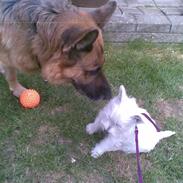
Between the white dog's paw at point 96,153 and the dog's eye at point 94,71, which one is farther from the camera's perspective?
the white dog's paw at point 96,153

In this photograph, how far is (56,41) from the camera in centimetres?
254

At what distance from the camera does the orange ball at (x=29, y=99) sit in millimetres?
3328

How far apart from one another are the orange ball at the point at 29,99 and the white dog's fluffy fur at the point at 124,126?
2.38 ft

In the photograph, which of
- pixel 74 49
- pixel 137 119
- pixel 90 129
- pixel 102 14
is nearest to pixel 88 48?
pixel 74 49

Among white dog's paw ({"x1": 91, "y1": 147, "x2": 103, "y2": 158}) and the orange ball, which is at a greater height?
the orange ball

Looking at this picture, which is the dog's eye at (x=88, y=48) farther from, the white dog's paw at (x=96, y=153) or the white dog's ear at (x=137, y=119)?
the white dog's paw at (x=96, y=153)

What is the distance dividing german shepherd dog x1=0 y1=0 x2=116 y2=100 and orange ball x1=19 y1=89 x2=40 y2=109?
387 millimetres

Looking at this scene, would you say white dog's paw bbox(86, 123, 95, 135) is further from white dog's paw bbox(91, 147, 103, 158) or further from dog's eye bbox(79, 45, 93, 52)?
dog's eye bbox(79, 45, 93, 52)

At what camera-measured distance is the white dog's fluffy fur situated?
8.50 feet

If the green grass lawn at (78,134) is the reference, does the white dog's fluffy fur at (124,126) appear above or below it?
above

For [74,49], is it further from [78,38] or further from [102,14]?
[102,14]

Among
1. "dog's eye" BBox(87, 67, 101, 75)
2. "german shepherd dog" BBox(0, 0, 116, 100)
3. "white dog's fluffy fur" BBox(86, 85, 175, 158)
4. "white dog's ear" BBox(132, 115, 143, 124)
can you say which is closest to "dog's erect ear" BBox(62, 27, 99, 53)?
"german shepherd dog" BBox(0, 0, 116, 100)

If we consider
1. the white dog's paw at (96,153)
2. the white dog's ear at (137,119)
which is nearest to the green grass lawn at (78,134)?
the white dog's paw at (96,153)

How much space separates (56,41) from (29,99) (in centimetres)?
98
